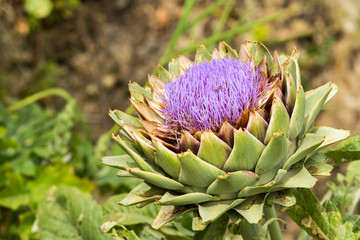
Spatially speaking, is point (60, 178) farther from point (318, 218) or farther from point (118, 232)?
point (318, 218)

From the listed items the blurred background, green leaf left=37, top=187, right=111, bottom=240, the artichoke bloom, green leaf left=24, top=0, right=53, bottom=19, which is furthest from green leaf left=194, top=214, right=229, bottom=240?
green leaf left=24, top=0, right=53, bottom=19

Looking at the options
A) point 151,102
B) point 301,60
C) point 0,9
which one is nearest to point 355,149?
point 151,102

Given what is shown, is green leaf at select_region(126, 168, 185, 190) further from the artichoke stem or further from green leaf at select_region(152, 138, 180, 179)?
the artichoke stem

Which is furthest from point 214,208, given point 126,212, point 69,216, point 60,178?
point 60,178

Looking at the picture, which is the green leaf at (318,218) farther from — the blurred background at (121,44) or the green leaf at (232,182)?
the blurred background at (121,44)

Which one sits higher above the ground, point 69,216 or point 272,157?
point 69,216

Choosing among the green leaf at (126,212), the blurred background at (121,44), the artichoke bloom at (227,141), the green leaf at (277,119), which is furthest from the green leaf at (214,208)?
the blurred background at (121,44)

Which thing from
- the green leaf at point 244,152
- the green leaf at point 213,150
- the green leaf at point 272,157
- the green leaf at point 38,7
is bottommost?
the green leaf at point 272,157
